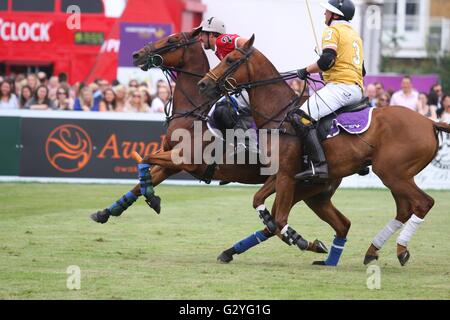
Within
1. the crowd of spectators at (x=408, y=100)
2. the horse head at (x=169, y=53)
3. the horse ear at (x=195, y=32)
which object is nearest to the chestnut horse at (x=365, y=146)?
the horse ear at (x=195, y=32)

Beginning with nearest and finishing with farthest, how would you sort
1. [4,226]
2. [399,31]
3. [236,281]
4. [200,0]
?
[236,281] < [4,226] < [200,0] < [399,31]

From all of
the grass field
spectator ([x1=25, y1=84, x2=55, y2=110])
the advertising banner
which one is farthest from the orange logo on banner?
spectator ([x1=25, y1=84, x2=55, y2=110])

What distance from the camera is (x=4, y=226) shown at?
1375cm

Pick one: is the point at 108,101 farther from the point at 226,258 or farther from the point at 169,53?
the point at 226,258

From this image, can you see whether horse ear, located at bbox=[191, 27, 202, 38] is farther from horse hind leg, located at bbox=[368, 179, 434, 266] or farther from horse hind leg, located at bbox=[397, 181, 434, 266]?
horse hind leg, located at bbox=[397, 181, 434, 266]

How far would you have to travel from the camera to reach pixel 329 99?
1103 centimetres

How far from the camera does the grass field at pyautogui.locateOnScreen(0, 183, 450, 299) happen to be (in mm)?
9219

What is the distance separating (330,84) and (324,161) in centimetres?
86

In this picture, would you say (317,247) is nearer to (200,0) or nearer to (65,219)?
(65,219)

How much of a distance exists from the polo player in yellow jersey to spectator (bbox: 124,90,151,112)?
32.5 feet

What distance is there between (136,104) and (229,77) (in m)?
9.96

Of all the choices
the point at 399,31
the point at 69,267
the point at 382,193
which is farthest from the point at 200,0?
the point at 399,31

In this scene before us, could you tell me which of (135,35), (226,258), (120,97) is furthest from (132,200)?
(135,35)

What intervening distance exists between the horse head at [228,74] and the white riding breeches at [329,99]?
0.77 m
